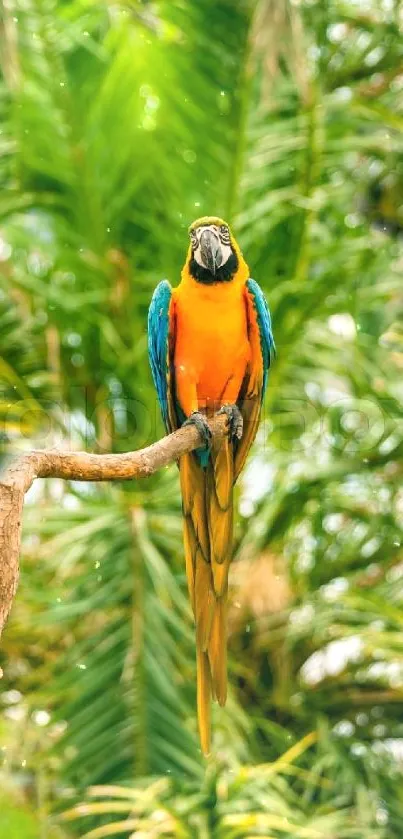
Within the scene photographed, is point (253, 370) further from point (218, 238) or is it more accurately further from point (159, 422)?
point (159, 422)

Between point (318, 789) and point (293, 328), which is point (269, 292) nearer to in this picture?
point (293, 328)

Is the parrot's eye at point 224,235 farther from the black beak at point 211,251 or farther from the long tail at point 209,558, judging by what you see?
the long tail at point 209,558

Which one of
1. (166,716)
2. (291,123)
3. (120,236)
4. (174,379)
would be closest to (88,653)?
(166,716)

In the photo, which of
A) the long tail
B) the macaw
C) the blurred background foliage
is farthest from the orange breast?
the blurred background foliage

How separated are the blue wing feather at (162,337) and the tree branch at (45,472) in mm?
306

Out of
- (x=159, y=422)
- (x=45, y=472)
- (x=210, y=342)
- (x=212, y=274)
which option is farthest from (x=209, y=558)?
(x=159, y=422)

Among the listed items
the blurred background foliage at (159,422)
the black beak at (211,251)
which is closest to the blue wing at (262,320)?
the black beak at (211,251)

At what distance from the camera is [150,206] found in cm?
224

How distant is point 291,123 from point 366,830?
1637 mm

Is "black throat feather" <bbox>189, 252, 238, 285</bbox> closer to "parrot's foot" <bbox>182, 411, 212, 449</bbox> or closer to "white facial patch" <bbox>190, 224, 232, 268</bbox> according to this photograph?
"white facial patch" <bbox>190, 224, 232, 268</bbox>

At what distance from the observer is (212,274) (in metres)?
1.40

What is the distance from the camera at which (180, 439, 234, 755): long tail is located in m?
1.33

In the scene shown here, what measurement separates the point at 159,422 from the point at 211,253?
2.55ft

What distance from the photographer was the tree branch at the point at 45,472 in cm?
74
